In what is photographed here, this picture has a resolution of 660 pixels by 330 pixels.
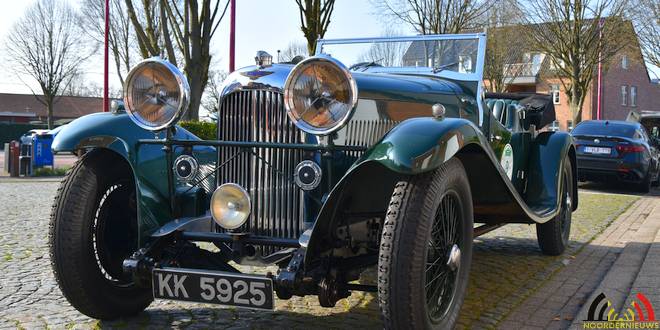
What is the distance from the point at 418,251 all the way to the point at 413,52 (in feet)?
8.80

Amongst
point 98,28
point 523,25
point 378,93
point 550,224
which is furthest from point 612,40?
point 98,28

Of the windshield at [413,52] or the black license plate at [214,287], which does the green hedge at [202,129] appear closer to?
the windshield at [413,52]

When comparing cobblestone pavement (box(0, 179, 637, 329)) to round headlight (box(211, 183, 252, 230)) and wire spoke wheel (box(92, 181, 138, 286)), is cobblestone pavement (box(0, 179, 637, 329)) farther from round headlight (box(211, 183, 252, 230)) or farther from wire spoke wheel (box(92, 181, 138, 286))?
round headlight (box(211, 183, 252, 230))

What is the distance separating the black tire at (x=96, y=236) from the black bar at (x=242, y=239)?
54 centimetres

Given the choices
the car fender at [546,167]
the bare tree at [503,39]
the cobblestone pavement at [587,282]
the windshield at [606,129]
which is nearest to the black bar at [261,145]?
the cobblestone pavement at [587,282]

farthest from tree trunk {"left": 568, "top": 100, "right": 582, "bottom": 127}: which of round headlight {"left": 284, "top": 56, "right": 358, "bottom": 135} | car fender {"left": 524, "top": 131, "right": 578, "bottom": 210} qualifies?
round headlight {"left": 284, "top": 56, "right": 358, "bottom": 135}

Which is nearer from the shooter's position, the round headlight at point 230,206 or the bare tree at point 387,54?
the round headlight at point 230,206

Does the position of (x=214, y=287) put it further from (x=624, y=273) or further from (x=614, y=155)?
(x=614, y=155)

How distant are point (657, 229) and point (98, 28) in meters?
31.9

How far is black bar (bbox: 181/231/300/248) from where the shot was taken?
3078 millimetres

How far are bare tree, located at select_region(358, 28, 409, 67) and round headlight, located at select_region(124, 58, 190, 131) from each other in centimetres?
218

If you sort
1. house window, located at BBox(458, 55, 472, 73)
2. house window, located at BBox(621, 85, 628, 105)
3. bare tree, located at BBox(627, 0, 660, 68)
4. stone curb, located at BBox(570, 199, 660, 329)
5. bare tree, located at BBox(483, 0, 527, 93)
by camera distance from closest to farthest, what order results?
stone curb, located at BBox(570, 199, 660, 329), house window, located at BBox(458, 55, 472, 73), bare tree, located at BBox(627, 0, 660, 68), bare tree, located at BBox(483, 0, 527, 93), house window, located at BBox(621, 85, 628, 105)

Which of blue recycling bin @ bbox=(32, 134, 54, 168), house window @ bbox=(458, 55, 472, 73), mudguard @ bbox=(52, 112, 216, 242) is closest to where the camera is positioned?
mudguard @ bbox=(52, 112, 216, 242)

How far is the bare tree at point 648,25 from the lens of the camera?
68.3ft
